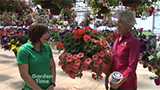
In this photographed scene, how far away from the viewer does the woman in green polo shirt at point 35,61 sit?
1083 millimetres

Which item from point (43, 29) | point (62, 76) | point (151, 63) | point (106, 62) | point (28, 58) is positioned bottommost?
point (62, 76)

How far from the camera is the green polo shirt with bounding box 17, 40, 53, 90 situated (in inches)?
42.9

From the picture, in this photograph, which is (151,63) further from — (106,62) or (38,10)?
(38,10)

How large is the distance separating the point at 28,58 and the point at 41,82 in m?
0.21

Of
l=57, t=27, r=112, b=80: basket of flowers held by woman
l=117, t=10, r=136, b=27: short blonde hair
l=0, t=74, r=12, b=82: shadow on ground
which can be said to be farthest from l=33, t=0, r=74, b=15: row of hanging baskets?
l=0, t=74, r=12, b=82: shadow on ground

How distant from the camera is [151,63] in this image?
4.91ft

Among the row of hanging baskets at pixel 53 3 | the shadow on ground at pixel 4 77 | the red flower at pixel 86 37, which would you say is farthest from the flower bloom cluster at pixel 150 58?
the shadow on ground at pixel 4 77

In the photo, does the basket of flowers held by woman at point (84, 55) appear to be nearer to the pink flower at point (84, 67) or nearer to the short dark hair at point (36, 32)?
the pink flower at point (84, 67)

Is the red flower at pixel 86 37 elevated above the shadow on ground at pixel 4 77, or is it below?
above

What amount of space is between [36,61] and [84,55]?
1.23 feet

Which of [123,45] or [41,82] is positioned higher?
[123,45]

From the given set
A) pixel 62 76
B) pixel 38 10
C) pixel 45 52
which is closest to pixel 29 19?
pixel 38 10

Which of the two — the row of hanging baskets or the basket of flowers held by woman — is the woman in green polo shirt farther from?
the row of hanging baskets

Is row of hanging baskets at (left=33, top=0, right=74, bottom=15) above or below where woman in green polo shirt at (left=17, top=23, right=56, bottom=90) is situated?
above
